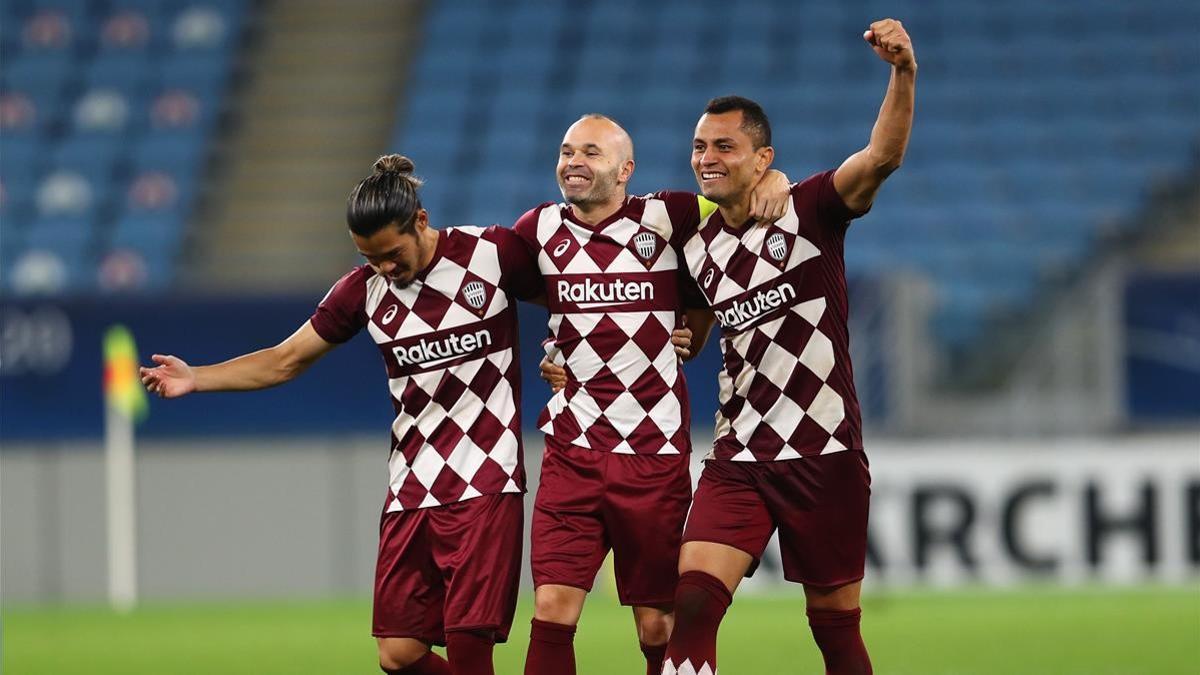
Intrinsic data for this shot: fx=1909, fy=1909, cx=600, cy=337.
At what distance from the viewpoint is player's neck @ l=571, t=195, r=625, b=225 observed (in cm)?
662

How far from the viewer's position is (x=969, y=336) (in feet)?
53.4

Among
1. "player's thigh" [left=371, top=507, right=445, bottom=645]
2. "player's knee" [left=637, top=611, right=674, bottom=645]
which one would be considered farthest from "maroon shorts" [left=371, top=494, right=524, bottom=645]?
"player's knee" [left=637, top=611, right=674, bottom=645]

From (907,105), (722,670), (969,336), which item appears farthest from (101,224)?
(907,105)

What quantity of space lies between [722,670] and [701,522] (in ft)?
9.73

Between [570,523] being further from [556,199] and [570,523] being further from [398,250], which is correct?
[556,199]

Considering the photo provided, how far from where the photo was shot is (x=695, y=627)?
6.12m

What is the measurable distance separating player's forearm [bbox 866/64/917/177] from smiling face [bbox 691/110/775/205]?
479 mm

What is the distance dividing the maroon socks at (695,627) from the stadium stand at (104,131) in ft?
40.7

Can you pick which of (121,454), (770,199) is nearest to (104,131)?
(121,454)

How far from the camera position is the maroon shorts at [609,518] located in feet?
21.2

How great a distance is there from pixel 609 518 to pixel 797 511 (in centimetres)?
65

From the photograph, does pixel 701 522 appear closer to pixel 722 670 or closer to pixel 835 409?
pixel 835 409

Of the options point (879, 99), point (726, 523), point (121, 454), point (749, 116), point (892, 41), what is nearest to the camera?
point (892, 41)

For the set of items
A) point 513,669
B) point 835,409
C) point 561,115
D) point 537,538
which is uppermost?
point 561,115
